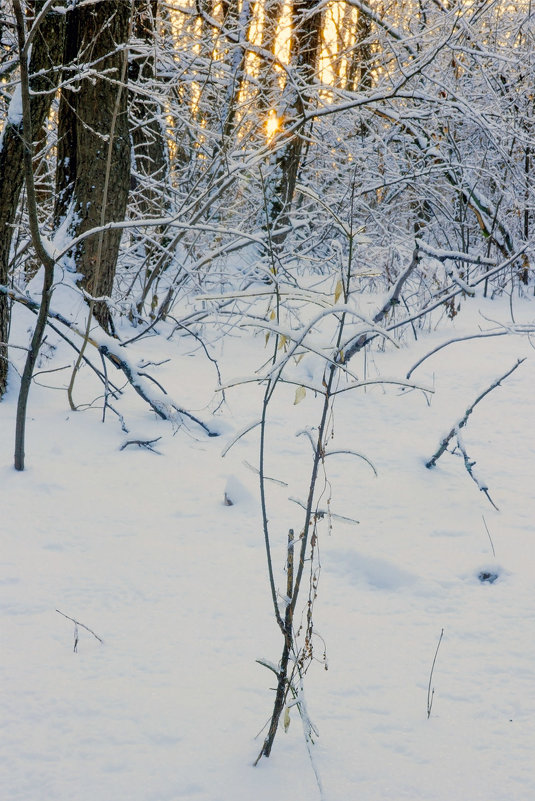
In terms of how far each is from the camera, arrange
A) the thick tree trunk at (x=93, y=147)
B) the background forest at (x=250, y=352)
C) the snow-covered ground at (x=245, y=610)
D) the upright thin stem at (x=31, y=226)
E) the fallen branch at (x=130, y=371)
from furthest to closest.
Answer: the thick tree trunk at (x=93, y=147), the fallen branch at (x=130, y=371), the upright thin stem at (x=31, y=226), the background forest at (x=250, y=352), the snow-covered ground at (x=245, y=610)

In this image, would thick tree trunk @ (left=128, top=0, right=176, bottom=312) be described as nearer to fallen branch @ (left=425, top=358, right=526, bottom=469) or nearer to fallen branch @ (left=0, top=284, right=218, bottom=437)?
fallen branch @ (left=0, top=284, right=218, bottom=437)

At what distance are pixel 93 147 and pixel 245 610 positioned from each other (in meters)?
3.15

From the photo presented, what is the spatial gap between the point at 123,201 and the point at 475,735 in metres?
3.70

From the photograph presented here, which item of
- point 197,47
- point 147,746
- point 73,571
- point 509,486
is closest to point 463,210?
point 197,47

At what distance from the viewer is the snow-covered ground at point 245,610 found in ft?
4.85

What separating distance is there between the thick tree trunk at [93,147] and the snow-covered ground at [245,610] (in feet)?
3.26

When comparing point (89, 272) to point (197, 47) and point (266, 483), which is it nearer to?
point (266, 483)

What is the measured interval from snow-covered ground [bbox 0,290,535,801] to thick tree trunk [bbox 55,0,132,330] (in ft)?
3.26

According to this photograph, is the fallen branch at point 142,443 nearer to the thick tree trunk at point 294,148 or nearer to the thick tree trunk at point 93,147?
the thick tree trunk at point 93,147

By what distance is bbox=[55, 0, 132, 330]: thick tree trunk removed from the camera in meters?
3.94

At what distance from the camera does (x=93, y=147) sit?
13.3 feet

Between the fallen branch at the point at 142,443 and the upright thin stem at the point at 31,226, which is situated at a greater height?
the upright thin stem at the point at 31,226

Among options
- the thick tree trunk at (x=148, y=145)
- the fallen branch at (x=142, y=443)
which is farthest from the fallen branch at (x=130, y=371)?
the thick tree trunk at (x=148, y=145)

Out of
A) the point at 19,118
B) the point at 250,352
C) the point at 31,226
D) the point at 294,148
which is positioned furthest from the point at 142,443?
the point at 294,148
